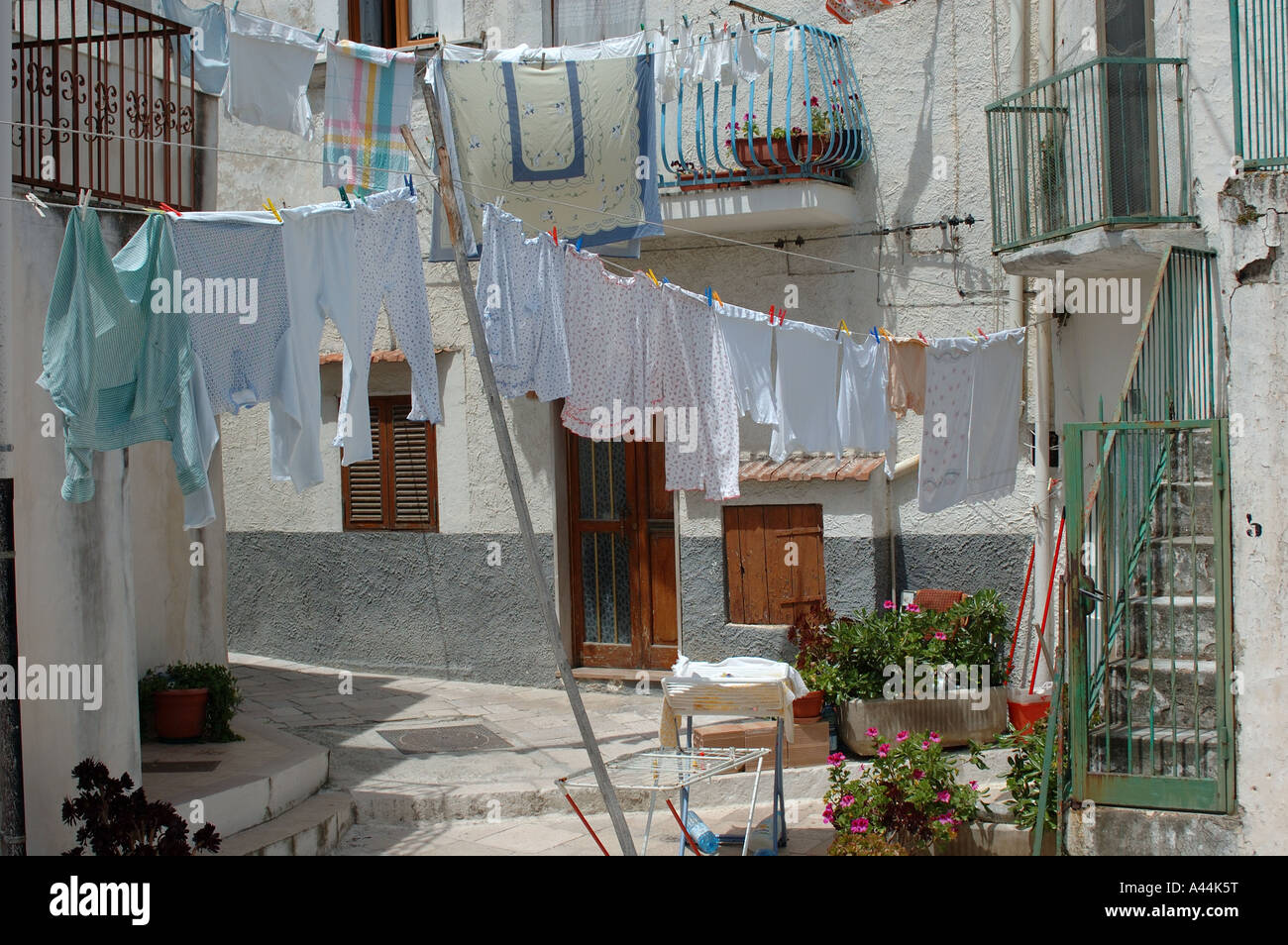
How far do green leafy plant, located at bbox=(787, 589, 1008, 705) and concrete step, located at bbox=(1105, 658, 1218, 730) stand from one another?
2.21 metres

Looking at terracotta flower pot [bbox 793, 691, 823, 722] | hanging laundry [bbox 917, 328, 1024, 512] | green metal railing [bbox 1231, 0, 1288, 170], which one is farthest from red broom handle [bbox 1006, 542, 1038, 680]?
green metal railing [bbox 1231, 0, 1288, 170]

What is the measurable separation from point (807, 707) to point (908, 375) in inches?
94.9

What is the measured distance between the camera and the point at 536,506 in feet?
36.8

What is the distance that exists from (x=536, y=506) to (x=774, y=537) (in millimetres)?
2327

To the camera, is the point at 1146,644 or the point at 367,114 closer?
the point at 1146,644

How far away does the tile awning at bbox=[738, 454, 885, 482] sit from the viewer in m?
9.68

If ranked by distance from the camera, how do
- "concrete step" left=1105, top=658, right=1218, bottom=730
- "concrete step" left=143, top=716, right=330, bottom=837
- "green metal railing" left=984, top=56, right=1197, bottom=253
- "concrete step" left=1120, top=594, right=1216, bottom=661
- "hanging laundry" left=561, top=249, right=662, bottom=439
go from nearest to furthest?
"concrete step" left=1105, top=658, right=1218, bottom=730 < "concrete step" left=1120, top=594, right=1216, bottom=661 < "concrete step" left=143, top=716, right=330, bottom=837 < "hanging laundry" left=561, top=249, right=662, bottom=439 < "green metal railing" left=984, top=56, right=1197, bottom=253

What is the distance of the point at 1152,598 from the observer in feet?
20.4

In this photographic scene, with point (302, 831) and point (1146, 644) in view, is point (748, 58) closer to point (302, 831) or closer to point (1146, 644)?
point (1146, 644)

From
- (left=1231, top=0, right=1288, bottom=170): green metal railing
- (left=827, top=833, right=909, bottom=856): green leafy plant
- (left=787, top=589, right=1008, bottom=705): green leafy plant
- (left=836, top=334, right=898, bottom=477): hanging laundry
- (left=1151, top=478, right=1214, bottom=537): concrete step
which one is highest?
(left=1231, top=0, right=1288, bottom=170): green metal railing

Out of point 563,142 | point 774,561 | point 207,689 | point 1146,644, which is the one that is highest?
point 563,142

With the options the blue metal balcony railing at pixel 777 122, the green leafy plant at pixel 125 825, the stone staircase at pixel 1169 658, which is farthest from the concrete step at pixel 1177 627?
the green leafy plant at pixel 125 825

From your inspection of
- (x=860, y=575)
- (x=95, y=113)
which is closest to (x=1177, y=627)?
(x=860, y=575)

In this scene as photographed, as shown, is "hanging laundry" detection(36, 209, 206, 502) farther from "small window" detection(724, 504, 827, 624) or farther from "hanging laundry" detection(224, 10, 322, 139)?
"small window" detection(724, 504, 827, 624)
